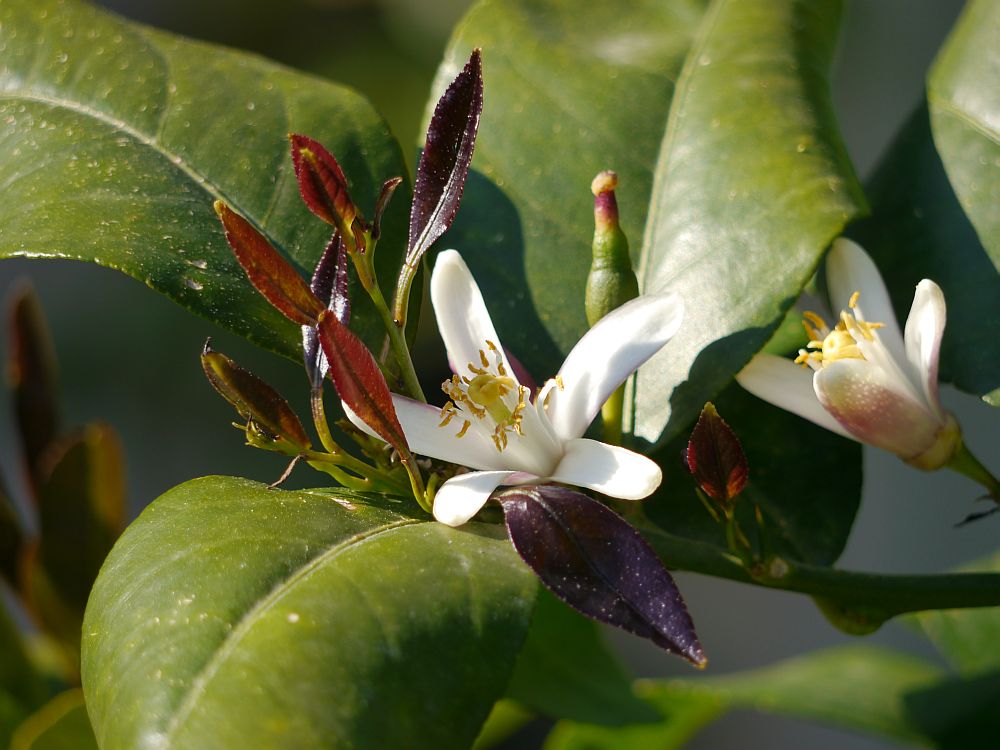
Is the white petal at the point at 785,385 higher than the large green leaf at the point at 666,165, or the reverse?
the large green leaf at the point at 666,165

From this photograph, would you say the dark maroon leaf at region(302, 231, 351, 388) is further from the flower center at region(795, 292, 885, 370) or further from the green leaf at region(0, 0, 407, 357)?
the flower center at region(795, 292, 885, 370)

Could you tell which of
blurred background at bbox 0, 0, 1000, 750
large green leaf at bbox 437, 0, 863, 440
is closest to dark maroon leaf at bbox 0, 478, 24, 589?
large green leaf at bbox 437, 0, 863, 440

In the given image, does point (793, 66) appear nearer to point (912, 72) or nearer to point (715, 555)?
point (715, 555)

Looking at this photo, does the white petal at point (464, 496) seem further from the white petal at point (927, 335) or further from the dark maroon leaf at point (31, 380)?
the dark maroon leaf at point (31, 380)

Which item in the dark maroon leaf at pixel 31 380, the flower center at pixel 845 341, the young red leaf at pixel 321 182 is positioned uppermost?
the young red leaf at pixel 321 182

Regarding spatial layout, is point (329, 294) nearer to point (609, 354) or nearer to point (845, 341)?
point (609, 354)

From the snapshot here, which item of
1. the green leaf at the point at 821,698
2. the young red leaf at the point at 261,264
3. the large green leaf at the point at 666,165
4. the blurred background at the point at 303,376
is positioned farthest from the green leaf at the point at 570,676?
the blurred background at the point at 303,376
